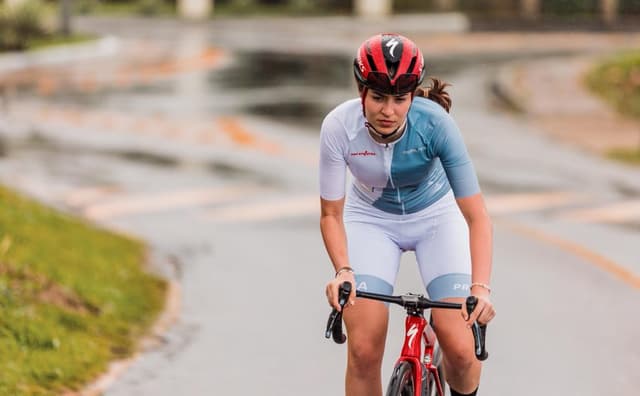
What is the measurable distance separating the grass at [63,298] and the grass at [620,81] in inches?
603

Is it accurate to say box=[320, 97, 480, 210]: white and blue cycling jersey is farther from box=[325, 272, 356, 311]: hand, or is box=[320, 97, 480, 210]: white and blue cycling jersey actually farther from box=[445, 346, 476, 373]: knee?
box=[445, 346, 476, 373]: knee

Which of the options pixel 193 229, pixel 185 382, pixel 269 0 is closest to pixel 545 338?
pixel 185 382

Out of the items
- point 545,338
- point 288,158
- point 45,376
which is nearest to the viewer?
point 45,376

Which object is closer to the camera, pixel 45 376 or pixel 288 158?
pixel 45 376

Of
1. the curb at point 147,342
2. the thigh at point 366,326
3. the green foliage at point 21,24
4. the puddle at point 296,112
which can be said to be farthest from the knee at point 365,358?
the green foliage at point 21,24

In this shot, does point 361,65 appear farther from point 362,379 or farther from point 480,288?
point 362,379

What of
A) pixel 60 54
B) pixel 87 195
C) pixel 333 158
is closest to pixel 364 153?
pixel 333 158

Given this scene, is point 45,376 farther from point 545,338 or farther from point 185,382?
point 545,338

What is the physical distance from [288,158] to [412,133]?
14.2m

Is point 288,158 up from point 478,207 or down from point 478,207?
down

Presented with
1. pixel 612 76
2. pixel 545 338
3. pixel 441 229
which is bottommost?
pixel 612 76

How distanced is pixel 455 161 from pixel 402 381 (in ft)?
3.05

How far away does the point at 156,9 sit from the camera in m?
57.0

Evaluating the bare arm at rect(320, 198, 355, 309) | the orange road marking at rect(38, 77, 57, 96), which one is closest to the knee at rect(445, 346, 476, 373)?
the bare arm at rect(320, 198, 355, 309)
